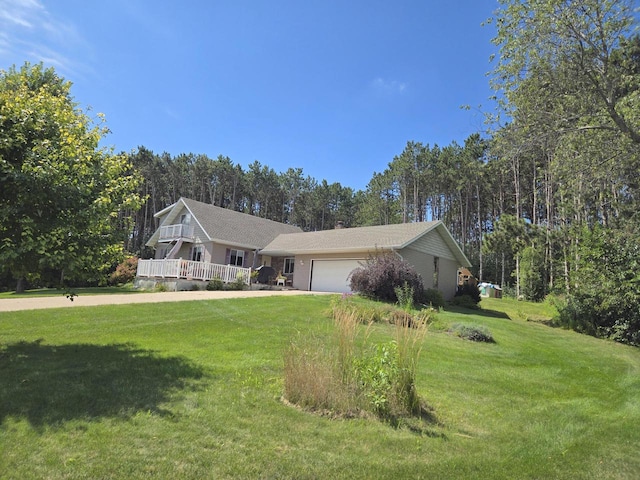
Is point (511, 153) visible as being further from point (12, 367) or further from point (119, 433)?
point (12, 367)

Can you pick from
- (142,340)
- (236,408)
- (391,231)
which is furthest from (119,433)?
(391,231)

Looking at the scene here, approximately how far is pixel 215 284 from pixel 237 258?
542 centimetres

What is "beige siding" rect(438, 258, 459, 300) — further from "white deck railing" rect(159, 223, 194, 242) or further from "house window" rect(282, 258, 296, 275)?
"white deck railing" rect(159, 223, 194, 242)

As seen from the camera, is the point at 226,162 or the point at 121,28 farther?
the point at 226,162

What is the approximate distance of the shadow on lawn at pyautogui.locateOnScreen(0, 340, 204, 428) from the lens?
13.4ft

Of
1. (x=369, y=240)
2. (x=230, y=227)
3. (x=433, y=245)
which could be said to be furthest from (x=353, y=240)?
(x=230, y=227)

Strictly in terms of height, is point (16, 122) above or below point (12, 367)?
above

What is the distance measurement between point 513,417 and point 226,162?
53.3m

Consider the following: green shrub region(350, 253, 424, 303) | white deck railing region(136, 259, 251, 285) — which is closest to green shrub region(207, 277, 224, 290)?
white deck railing region(136, 259, 251, 285)

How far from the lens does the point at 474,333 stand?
34.6 feet

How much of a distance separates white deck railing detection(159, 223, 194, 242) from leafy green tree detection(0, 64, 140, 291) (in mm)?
20109

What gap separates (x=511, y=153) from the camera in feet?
35.1

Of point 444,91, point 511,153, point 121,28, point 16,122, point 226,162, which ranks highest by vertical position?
point 226,162

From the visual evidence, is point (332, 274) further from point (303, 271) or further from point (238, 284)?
point (238, 284)
